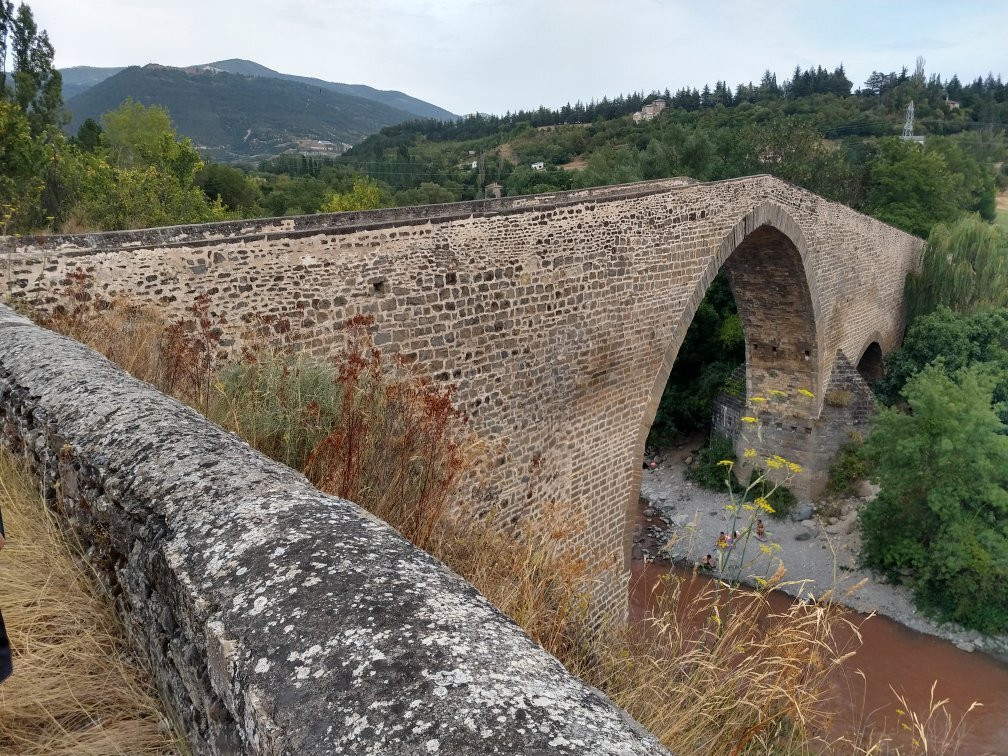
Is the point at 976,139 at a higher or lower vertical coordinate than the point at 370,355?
higher

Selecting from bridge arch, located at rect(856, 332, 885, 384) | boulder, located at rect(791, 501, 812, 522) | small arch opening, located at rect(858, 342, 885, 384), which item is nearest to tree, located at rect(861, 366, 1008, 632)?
boulder, located at rect(791, 501, 812, 522)

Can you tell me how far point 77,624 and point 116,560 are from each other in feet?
0.61

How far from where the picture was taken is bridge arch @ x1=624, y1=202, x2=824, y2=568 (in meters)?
10.0

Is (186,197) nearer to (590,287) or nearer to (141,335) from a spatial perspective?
(590,287)

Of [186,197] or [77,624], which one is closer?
[77,624]

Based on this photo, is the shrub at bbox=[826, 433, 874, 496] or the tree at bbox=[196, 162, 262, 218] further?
the tree at bbox=[196, 162, 262, 218]

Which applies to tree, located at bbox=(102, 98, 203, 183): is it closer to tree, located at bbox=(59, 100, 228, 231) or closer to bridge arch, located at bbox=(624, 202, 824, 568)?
tree, located at bbox=(59, 100, 228, 231)

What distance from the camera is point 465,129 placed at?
89.8 m

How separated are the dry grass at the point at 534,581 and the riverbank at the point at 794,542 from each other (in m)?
9.58

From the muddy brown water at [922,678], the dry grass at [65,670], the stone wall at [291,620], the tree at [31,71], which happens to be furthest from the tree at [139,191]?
the stone wall at [291,620]

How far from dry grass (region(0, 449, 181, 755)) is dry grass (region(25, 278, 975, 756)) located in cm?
90

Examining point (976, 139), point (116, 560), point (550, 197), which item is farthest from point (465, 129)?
point (116, 560)

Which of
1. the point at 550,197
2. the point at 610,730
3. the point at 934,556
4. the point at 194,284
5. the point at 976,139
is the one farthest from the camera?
the point at 976,139

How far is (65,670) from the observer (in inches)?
58.9
